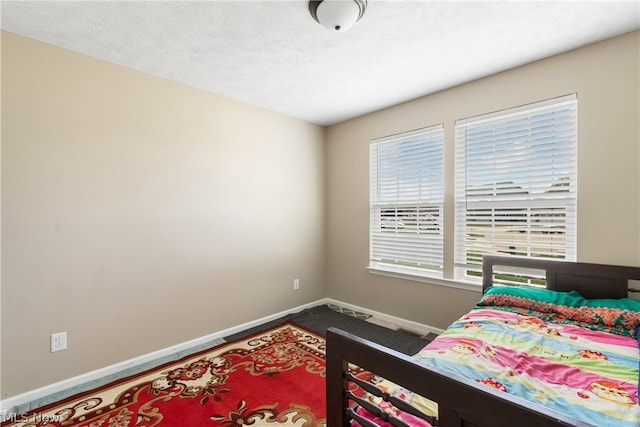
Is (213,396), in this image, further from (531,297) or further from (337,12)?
(337,12)

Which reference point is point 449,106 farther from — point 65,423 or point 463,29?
point 65,423

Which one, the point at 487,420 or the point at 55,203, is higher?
the point at 55,203

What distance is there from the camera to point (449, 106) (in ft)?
9.00

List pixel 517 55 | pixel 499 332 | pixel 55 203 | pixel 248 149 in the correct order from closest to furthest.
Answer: pixel 499 332
pixel 55 203
pixel 517 55
pixel 248 149

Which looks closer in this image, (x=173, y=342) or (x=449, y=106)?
(x=173, y=342)

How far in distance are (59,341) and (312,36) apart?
2758 millimetres

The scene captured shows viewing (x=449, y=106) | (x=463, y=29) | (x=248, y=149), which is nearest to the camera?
(x=463, y=29)

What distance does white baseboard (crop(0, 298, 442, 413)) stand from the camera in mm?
1836

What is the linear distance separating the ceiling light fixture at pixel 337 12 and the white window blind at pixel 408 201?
60.4 inches

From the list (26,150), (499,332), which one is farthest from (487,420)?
(26,150)

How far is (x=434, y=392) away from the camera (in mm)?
765

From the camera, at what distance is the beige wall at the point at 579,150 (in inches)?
75.8

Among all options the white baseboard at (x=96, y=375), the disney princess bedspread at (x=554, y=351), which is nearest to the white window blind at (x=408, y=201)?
the disney princess bedspread at (x=554, y=351)

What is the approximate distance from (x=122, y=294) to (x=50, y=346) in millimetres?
500
